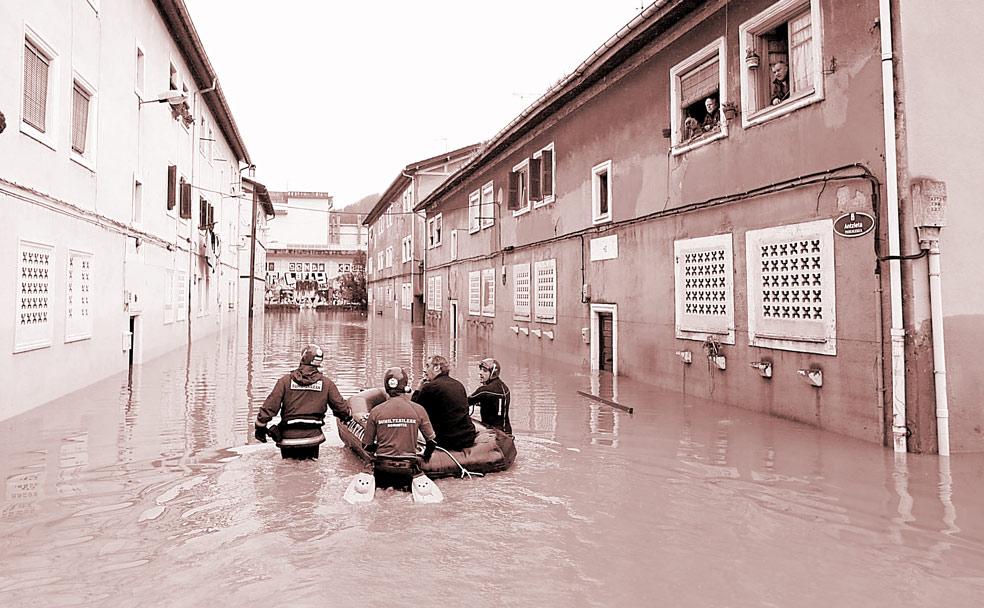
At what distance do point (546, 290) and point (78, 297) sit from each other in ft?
36.7

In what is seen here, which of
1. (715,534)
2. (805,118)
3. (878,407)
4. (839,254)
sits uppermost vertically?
(805,118)

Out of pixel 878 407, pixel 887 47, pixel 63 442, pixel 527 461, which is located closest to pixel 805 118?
pixel 887 47

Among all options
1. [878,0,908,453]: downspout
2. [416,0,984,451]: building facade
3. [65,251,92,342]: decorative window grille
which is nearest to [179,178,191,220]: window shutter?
[65,251,92,342]: decorative window grille

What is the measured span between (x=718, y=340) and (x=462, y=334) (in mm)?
17841

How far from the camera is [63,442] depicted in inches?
333

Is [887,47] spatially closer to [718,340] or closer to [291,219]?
[718,340]

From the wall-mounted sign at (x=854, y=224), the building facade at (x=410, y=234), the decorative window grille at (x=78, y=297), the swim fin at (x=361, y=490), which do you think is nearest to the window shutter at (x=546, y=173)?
the building facade at (x=410, y=234)

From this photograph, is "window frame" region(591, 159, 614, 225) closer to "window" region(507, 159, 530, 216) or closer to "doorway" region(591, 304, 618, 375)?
"doorway" region(591, 304, 618, 375)

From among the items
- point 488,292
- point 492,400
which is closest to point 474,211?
point 488,292

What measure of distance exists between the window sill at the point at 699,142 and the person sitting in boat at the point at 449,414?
6573 mm

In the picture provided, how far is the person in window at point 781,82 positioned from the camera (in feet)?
33.0

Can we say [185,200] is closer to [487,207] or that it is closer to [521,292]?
[487,207]

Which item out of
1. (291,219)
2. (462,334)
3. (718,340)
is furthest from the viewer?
(291,219)

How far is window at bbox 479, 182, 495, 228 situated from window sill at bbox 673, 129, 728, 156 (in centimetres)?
1215
